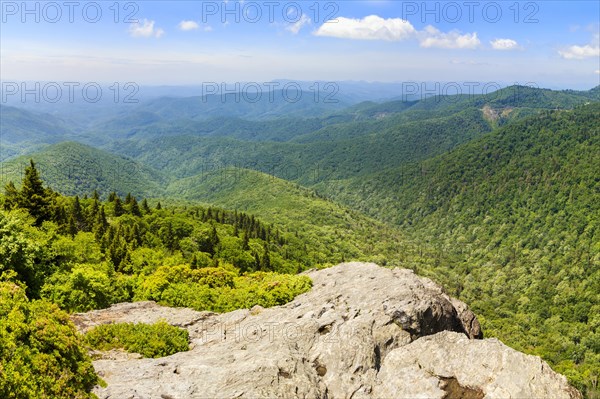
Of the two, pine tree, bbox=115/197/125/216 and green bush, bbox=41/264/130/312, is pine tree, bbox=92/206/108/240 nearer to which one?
pine tree, bbox=115/197/125/216

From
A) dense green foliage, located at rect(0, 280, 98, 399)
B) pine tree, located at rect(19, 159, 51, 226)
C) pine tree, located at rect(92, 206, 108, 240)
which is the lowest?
pine tree, located at rect(92, 206, 108, 240)

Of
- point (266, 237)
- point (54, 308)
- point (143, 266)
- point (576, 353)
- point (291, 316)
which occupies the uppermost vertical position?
point (54, 308)

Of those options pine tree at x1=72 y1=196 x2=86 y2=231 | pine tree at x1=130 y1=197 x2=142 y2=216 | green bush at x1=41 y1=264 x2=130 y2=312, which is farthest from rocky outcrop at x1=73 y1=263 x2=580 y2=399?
pine tree at x1=130 y1=197 x2=142 y2=216

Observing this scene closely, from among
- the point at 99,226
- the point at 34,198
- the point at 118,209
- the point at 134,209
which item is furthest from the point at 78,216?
the point at 34,198

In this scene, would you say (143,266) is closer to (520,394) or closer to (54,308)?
(54,308)

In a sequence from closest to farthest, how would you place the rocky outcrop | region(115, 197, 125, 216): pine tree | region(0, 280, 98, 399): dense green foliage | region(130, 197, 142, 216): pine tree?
region(0, 280, 98, 399): dense green foliage < the rocky outcrop < region(115, 197, 125, 216): pine tree < region(130, 197, 142, 216): pine tree

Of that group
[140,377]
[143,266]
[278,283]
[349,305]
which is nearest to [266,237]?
[143,266]

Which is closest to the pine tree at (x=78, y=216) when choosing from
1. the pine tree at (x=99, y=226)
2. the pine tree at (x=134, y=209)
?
the pine tree at (x=99, y=226)
